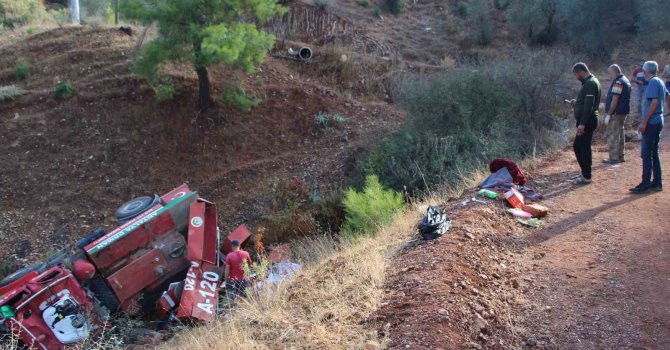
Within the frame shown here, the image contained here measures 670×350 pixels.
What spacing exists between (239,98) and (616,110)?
9.79m

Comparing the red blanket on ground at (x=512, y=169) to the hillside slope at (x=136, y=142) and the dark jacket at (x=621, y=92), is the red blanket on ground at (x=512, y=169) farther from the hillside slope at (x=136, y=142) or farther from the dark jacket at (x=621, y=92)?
the hillside slope at (x=136, y=142)

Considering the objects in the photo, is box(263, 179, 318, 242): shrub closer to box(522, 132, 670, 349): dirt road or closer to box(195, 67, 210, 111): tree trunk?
box(195, 67, 210, 111): tree trunk

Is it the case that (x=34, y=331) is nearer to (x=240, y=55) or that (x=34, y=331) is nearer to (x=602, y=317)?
(x=602, y=317)

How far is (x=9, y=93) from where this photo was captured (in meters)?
16.7

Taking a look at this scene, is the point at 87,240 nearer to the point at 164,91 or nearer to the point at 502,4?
the point at 164,91

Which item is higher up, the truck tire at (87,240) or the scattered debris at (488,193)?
the scattered debris at (488,193)

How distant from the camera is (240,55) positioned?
14039mm

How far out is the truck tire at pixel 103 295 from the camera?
8.90 meters

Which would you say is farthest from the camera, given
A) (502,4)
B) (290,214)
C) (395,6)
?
(395,6)

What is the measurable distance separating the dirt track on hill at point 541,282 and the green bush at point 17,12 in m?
28.3

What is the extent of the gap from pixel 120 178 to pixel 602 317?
12.7 m

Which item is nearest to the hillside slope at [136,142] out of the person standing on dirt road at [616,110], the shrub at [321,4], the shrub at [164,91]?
the shrub at [164,91]

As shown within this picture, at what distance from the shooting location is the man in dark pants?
27.0ft

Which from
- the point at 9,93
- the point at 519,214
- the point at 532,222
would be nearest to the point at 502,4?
the point at 9,93
